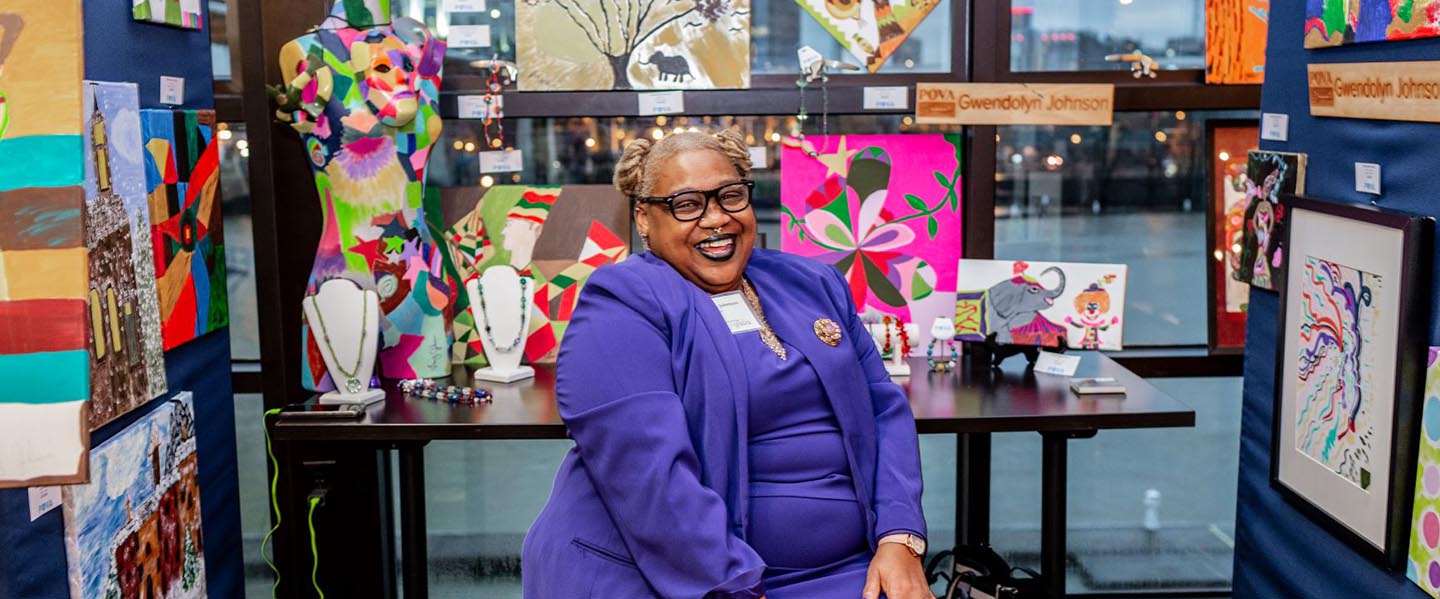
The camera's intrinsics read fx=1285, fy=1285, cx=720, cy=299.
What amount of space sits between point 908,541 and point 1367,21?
118cm

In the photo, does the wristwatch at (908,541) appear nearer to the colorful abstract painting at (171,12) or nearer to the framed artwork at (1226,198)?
the framed artwork at (1226,198)

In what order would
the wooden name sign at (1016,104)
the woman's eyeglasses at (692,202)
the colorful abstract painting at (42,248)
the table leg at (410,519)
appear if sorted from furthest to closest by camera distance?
the wooden name sign at (1016,104) → the table leg at (410,519) → the woman's eyeglasses at (692,202) → the colorful abstract painting at (42,248)

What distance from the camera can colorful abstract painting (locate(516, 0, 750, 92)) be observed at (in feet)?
10.5

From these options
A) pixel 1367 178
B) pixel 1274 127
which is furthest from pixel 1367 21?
pixel 1274 127

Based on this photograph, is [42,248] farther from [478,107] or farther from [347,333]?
[478,107]

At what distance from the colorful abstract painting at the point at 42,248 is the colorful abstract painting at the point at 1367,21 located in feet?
6.64

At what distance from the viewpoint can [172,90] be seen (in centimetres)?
255

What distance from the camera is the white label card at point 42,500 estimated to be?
2006 millimetres

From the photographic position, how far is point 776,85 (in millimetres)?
3236

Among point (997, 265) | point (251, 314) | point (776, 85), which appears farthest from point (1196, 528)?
point (251, 314)

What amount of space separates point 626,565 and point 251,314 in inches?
164

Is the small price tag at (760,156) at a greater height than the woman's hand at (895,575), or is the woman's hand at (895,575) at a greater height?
the small price tag at (760,156)

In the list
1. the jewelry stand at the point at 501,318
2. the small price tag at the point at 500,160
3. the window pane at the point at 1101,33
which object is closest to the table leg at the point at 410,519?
the jewelry stand at the point at 501,318

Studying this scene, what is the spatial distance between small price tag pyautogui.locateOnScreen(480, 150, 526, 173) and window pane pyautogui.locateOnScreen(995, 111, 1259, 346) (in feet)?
4.00
